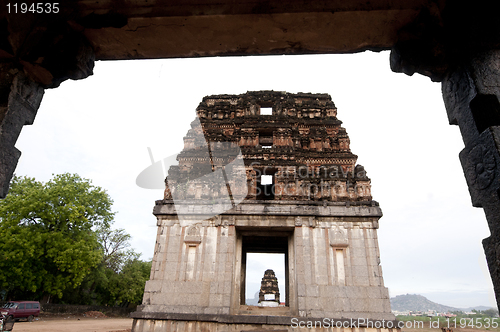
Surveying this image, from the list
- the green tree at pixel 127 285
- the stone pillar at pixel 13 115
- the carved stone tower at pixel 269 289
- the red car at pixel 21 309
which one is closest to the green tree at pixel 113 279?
the green tree at pixel 127 285

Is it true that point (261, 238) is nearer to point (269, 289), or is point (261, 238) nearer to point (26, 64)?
point (26, 64)

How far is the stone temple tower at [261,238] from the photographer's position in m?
10.4

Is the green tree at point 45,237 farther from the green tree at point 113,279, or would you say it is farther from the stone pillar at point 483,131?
the stone pillar at point 483,131

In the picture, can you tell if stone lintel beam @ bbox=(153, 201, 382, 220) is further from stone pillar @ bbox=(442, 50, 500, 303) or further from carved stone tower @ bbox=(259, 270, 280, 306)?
carved stone tower @ bbox=(259, 270, 280, 306)

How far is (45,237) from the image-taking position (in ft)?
66.0

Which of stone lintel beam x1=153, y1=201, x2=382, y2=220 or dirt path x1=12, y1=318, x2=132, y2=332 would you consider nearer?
stone lintel beam x1=153, y1=201, x2=382, y2=220

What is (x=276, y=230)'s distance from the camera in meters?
12.2

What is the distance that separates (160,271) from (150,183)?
14.0 feet

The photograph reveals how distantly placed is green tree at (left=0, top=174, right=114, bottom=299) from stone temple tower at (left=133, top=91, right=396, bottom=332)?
12.9 meters

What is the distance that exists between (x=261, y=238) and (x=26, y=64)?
12.6 m

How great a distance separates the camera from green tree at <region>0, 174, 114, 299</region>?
1931 cm

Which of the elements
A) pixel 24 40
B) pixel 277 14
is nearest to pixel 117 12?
pixel 24 40

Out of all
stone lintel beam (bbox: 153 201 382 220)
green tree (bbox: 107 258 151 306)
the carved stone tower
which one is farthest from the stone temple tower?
green tree (bbox: 107 258 151 306)

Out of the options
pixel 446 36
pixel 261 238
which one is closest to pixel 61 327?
pixel 261 238
